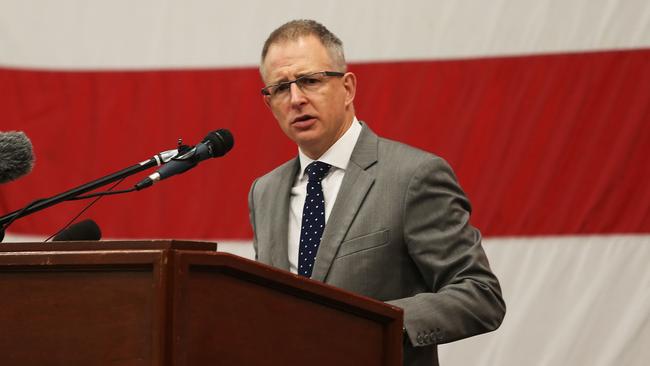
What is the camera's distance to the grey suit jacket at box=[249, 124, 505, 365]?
162cm

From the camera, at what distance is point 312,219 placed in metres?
1.79

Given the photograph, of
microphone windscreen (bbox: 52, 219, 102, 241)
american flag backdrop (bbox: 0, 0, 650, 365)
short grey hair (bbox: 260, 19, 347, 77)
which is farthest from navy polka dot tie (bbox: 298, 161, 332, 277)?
american flag backdrop (bbox: 0, 0, 650, 365)

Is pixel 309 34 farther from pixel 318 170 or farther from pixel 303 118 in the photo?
pixel 318 170

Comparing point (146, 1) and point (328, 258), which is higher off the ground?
point (146, 1)

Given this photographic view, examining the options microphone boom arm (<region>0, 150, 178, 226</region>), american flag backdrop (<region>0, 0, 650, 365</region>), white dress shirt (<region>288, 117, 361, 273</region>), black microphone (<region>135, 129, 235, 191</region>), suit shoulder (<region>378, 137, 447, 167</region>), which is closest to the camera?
microphone boom arm (<region>0, 150, 178, 226</region>)

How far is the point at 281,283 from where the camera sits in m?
1.07

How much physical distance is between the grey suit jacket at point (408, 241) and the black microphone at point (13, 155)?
24.7 inches

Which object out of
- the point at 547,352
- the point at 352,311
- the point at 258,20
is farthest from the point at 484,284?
the point at 258,20

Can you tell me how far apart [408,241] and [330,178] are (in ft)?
0.93

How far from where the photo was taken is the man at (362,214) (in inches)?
62.6

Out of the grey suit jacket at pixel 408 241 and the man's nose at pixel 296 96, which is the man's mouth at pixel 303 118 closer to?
the man's nose at pixel 296 96

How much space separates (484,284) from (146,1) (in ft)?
5.36

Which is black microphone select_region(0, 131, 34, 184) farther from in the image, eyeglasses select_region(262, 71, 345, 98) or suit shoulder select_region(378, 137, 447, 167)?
suit shoulder select_region(378, 137, 447, 167)

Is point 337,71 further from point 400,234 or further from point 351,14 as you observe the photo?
point 351,14
